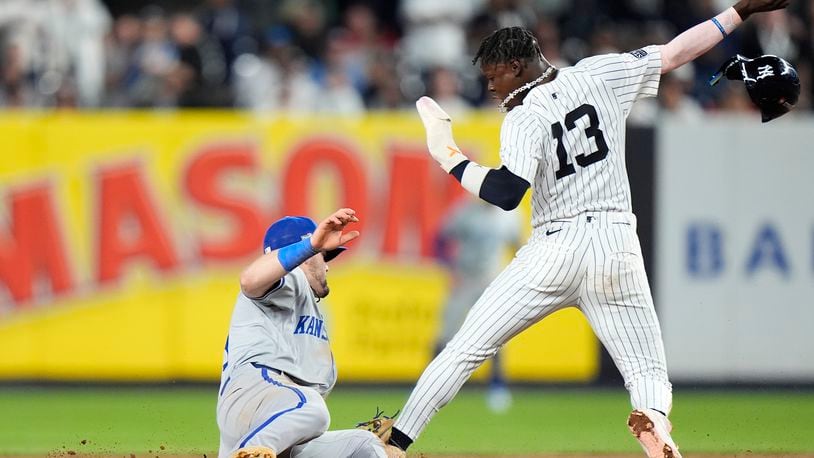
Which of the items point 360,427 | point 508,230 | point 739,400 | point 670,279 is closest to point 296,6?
point 508,230

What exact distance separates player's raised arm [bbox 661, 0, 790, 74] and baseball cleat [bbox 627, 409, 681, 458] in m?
1.69

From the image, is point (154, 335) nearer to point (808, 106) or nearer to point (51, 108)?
point (51, 108)

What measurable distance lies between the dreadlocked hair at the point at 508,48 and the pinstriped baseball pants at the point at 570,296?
797 mm

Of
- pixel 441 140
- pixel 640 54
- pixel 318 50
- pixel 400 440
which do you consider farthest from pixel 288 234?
pixel 318 50

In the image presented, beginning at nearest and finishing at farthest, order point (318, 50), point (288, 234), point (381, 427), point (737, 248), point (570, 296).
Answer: point (288, 234) < point (570, 296) < point (381, 427) < point (737, 248) < point (318, 50)

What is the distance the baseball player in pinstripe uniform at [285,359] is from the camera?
5.41 metres

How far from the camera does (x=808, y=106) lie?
1398 centimetres

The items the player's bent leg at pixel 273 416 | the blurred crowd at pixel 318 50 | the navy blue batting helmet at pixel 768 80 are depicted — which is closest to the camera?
the player's bent leg at pixel 273 416

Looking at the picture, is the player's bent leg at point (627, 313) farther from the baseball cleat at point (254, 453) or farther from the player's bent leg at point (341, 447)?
the baseball cleat at point (254, 453)

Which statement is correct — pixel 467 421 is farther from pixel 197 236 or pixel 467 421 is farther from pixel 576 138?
pixel 576 138

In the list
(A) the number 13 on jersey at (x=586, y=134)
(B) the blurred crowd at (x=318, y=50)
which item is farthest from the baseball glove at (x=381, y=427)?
(B) the blurred crowd at (x=318, y=50)

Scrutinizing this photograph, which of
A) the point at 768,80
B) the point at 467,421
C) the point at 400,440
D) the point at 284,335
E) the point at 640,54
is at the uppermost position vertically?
the point at 640,54

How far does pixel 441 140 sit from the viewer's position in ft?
19.8

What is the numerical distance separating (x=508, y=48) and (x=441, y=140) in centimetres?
55
